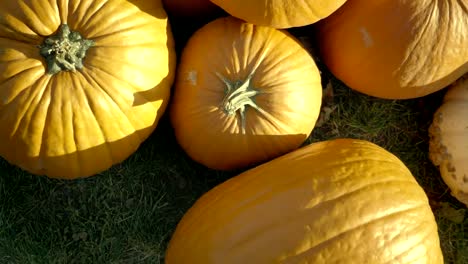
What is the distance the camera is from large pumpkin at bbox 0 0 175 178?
1729 millimetres

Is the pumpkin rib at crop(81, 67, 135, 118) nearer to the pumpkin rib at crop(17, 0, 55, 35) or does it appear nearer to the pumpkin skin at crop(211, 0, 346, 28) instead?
the pumpkin rib at crop(17, 0, 55, 35)

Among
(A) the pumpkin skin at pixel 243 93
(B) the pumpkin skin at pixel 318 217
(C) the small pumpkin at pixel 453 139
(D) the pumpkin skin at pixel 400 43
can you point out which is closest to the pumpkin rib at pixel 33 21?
(A) the pumpkin skin at pixel 243 93

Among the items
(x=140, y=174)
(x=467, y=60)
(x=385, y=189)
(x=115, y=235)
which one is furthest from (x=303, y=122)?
(x=115, y=235)

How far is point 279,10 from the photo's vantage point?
6.04 ft

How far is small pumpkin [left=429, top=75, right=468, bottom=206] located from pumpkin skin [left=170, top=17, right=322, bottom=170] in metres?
0.61

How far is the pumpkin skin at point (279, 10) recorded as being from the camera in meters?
1.83

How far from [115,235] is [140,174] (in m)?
0.26

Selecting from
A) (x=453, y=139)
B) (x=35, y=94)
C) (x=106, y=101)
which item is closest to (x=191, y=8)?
(x=106, y=101)

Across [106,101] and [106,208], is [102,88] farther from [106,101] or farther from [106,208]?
[106,208]

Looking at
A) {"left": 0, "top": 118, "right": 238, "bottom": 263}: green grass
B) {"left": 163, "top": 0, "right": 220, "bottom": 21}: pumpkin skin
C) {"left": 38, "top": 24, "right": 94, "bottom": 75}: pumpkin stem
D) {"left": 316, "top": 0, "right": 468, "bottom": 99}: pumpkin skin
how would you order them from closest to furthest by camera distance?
1. {"left": 38, "top": 24, "right": 94, "bottom": 75}: pumpkin stem
2. {"left": 316, "top": 0, "right": 468, "bottom": 99}: pumpkin skin
3. {"left": 163, "top": 0, "right": 220, "bottom": 21}: pumpkin skin
4. {"left": 0, "top": 118, "right": 238, "bottom": 263}: green grass

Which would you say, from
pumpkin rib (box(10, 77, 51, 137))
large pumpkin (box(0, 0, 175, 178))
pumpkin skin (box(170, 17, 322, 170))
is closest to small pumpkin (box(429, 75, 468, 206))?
pumpkin skin (box(170, 17, 322, 170))

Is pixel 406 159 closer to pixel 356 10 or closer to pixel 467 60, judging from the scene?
pixel 467 60

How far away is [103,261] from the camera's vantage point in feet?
7.64

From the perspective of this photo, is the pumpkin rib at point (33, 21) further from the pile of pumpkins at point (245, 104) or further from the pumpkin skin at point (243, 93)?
the pumpkin skin at point (243, 93)
